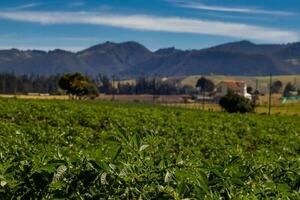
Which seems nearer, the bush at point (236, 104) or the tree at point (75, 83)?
the bush at point (236, 104)

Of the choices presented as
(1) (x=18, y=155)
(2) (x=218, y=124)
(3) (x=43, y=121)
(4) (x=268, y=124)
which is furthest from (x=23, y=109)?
(1) (x=18, y=155)

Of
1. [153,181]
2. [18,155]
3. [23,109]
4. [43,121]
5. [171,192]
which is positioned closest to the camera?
[171,192]

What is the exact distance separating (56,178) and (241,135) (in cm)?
3242

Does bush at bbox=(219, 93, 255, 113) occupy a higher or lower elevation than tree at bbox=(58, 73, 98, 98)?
lower

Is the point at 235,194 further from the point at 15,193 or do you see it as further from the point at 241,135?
the point at 241,135

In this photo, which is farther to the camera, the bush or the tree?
the tree

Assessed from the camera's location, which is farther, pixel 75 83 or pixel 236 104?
pixel 75 83

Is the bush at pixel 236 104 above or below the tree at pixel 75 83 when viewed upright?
below

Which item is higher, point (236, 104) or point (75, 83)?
point (75, 83)

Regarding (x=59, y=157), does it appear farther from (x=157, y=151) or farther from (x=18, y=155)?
(x=157, y=151)

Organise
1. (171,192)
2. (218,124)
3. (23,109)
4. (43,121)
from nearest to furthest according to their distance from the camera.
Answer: (171,192) < (43,121) < (23,109) < (218,124)

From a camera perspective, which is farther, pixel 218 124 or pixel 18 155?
pixel 218 124

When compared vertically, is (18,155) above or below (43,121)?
above

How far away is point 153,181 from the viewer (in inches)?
113
